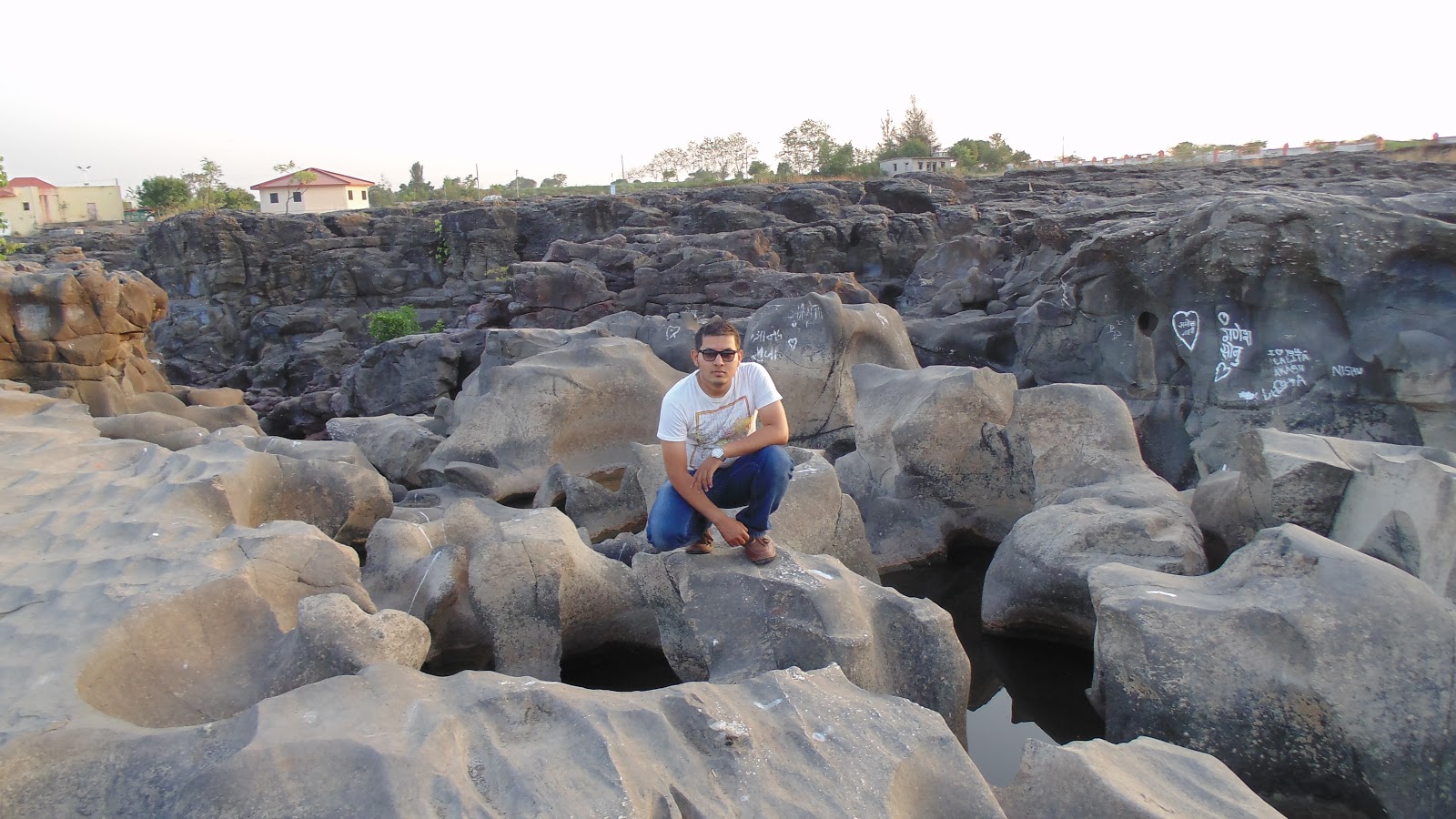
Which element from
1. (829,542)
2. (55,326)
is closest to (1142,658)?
(829,542)

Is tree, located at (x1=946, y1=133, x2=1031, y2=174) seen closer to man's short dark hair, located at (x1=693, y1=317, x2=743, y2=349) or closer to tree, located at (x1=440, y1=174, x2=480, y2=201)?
tree, located at (x1=440, y1=174, x2=480, y2=201)

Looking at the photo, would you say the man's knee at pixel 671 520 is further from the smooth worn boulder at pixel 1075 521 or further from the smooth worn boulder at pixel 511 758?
the smooth worn boulder at pixel 1075 521

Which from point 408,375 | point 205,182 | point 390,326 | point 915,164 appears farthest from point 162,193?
point 408,375

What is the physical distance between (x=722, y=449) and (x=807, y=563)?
1.74 ft

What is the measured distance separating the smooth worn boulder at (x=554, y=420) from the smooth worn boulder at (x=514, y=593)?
2.27 m

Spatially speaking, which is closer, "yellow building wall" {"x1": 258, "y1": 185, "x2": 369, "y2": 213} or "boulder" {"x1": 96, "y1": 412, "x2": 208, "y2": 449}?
"boulder" {"x1": 96, "y1": 412, "x2": 208, "y2": 449}

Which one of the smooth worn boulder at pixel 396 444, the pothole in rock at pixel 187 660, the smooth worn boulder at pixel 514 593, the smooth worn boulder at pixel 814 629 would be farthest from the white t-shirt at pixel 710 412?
the smooth worn boulder at pixel 396 444

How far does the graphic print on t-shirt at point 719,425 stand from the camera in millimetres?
3203

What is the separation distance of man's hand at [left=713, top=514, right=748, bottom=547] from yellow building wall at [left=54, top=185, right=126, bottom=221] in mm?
44473

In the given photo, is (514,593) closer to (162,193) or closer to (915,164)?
(915,164)

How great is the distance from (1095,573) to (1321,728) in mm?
800

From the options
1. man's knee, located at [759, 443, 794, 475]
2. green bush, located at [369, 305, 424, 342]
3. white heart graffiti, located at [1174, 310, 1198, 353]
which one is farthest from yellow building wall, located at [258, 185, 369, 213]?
man's knee, located at [759, 443, 794, 475]

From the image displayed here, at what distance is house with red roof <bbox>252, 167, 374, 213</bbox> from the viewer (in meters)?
36.8

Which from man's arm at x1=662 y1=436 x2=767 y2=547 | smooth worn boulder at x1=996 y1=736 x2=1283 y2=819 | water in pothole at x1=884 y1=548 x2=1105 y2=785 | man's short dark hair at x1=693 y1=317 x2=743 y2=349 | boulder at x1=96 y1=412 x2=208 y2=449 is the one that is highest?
man's short dark hair at x1=693 y1=317 x2=743 y2=349
